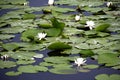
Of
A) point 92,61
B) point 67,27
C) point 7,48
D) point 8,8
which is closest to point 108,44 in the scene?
point 92,61

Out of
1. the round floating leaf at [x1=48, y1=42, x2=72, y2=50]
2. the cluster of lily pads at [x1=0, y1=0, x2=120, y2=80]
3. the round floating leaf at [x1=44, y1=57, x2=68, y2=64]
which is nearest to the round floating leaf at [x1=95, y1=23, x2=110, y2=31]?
the cluster of lily pads at [x1=0, y1=0, x2=120, y2=80]

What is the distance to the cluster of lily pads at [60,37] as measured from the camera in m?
2.12

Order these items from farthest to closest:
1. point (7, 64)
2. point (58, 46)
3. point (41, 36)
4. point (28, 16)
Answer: point (28, 16) < point (41, 36) < point (58, 46) < point (7, 64)

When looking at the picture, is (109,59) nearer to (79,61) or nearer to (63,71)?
(79,61)

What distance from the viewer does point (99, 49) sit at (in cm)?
233

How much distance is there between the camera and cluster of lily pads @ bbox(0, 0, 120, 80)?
2.12m

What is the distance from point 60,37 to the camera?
8.66 ft

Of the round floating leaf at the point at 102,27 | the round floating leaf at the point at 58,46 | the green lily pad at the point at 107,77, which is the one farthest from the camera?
the round floating leaf at the point at 102,27

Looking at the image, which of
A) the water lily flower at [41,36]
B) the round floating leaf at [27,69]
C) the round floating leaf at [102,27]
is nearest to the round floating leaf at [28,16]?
the water lily flower at [41,36]

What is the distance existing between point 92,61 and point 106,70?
0.54 ft

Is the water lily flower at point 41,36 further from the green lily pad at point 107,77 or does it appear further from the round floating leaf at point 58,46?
the green lily pad at point 107,77

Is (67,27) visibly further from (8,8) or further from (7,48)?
(8,8)

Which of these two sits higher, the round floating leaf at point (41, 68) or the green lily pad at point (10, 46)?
the green lily pad at point (10, 46)

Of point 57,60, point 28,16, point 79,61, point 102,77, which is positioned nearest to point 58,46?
point 57,60
